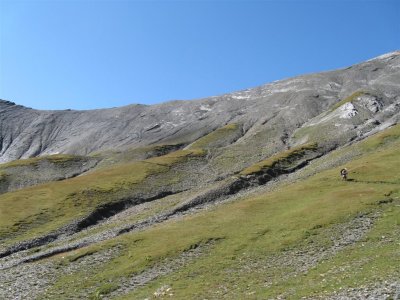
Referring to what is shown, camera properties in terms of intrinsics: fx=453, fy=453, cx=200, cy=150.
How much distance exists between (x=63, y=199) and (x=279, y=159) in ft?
183

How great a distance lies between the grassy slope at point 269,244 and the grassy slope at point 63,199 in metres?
26.1

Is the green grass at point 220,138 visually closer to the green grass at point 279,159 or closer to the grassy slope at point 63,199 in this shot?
the grassy slope at point 63,199

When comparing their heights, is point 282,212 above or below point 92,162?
below

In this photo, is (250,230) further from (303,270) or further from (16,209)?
(16,209)

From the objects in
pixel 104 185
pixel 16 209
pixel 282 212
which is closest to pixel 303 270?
pixel 282 212

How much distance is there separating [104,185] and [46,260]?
5042 centimetres

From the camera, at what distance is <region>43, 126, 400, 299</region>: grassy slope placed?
3847cm

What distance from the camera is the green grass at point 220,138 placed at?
173 metres

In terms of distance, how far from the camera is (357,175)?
85875 millimetres

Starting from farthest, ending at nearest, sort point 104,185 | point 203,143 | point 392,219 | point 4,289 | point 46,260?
1. point 203,143
2. point 104,185
3. point 46,260
4. point 392,219
5. point 4,289

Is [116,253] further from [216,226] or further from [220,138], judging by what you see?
[220,138]

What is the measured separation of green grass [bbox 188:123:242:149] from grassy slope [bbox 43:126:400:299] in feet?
286

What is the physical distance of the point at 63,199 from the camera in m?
98.8

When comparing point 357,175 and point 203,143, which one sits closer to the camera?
point 357,175
